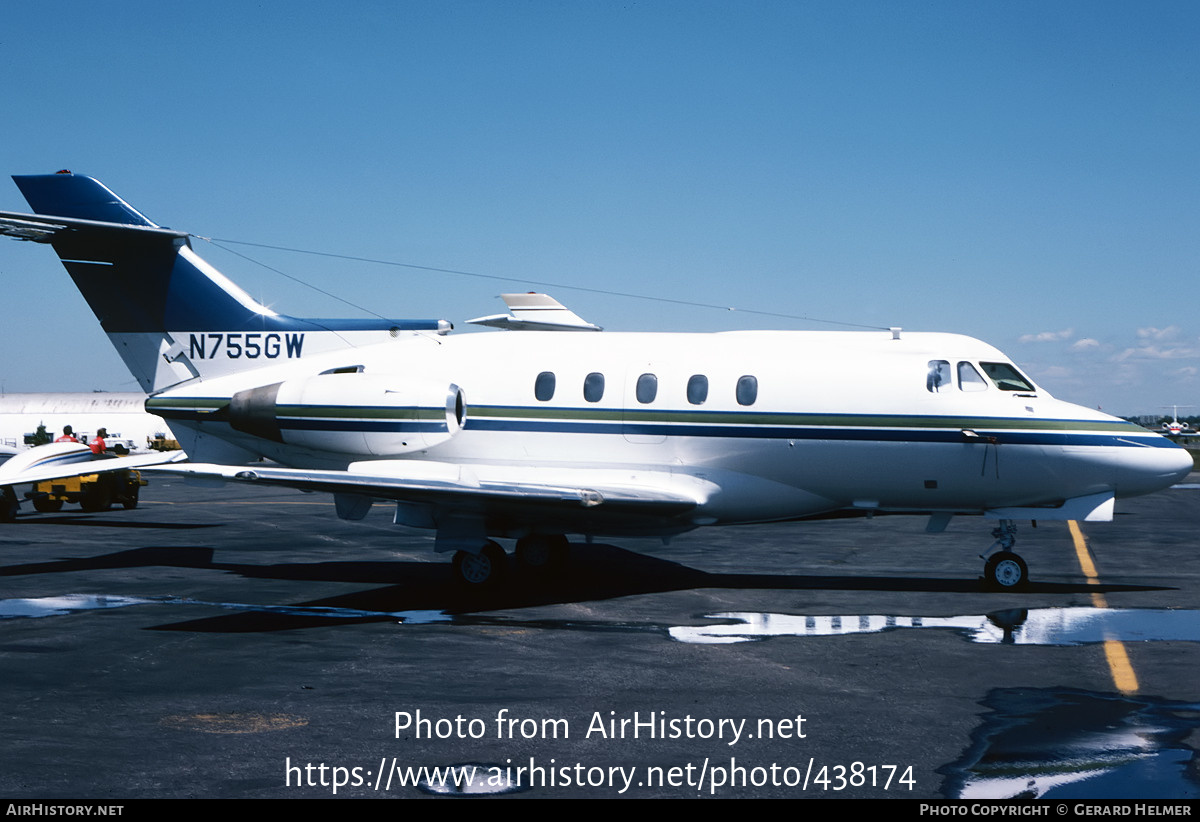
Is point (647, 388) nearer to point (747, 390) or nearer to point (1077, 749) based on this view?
point (747, 390)

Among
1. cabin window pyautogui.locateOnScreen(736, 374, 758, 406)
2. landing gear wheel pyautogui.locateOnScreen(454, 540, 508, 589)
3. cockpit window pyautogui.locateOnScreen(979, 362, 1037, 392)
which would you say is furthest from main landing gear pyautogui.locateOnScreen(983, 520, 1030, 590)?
landing gear wheel pyautogui.locateOnScreen(454, 540, 508, 589)

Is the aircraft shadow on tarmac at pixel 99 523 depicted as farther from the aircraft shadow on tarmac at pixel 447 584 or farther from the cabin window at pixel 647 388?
the cabin window at pixel 647 388

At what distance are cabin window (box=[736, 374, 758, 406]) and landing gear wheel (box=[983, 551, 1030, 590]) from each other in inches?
151

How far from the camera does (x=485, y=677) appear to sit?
369 inches

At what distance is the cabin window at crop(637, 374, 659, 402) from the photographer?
1458 centimetres

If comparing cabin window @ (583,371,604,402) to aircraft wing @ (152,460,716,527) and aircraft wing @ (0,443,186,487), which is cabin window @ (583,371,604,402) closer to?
aircraft wing @ (152,460,716,527)

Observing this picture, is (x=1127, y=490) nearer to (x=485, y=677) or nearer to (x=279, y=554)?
(x=485, y=677)

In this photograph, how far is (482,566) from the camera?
46.6 feet

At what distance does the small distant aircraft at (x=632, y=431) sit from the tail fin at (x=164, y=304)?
7cm

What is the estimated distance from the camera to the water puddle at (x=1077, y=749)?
246 inches

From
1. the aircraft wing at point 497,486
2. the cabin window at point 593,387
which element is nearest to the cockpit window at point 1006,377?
the aircraft wing at point 497,486

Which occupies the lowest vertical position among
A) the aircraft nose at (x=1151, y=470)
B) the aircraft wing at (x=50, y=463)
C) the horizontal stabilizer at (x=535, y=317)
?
the aircraft wing at (x=50, y=463)
